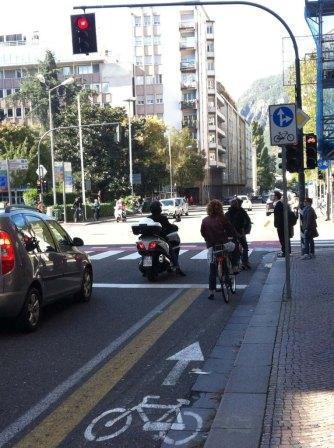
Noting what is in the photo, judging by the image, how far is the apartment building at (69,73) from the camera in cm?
9688

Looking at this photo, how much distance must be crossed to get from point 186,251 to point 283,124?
9374 millimetres

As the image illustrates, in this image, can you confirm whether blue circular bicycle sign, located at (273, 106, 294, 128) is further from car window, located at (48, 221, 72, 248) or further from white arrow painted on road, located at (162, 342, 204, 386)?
white arrow painted on road, located at (162, 342, 204, 386)

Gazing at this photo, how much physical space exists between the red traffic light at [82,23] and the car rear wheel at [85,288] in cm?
636

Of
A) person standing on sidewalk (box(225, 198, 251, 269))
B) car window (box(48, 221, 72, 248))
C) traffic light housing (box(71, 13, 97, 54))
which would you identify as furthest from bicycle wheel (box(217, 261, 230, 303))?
traffic light housing (box(71, 13, 97, 54))

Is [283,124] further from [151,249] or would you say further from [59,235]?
[59,235]

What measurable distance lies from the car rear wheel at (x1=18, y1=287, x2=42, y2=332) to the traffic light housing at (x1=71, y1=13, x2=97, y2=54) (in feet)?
24.8

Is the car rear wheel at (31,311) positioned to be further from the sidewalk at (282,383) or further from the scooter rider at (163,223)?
the scooter rider at (163,223)

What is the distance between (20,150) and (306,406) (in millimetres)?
63178

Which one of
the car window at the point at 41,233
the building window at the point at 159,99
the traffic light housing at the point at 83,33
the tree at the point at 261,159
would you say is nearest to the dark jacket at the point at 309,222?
the traffic light housing at the point at 83,33

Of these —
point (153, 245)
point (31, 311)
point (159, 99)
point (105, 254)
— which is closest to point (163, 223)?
point (153, 245)

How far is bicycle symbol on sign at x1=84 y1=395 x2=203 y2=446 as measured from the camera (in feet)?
14.1

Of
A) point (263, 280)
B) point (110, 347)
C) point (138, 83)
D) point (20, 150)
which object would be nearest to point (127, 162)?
point (20, 150)

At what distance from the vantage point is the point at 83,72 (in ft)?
323

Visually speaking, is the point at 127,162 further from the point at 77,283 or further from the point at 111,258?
the point at 77,283
